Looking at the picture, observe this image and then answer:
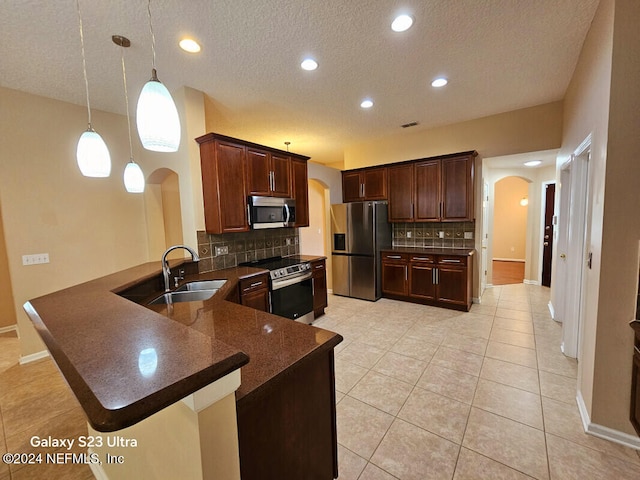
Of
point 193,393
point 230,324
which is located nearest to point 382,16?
point 230,324

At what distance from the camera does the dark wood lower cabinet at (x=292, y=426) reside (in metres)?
0.96

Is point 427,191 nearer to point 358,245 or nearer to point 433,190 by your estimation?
point 433,190

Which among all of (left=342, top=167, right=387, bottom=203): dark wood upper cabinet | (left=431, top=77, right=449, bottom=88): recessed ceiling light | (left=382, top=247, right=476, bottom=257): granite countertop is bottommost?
(left=382, top=247, right=476, bottom=257): granite countertop

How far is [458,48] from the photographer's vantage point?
2.36 metres

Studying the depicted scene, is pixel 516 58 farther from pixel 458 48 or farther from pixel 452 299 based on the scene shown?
pixel 452 299

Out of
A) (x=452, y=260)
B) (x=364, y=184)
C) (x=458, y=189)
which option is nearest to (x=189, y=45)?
(x=364, y=184)

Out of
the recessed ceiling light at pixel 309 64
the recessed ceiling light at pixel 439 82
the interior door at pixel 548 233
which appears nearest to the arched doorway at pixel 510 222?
the interior door at pixel 548 233

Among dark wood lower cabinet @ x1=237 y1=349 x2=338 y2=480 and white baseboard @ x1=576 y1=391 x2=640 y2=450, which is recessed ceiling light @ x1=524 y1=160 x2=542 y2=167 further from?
dark wood lower cabinet @ x1=237 y1=349 x2=338 y2=480

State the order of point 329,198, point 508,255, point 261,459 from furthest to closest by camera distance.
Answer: point 508,255 → point 329,198 → point 261,459

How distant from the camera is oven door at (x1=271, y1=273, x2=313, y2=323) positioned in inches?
125

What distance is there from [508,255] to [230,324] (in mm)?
9615

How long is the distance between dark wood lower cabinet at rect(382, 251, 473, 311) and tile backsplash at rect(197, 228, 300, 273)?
5.68 feet

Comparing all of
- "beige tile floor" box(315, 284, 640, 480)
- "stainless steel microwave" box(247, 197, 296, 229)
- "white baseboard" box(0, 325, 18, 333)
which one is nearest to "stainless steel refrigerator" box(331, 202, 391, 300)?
"beige tile floor" box(315, 284, 640, 480)

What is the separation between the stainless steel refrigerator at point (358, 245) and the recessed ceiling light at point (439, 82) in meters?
1.99
